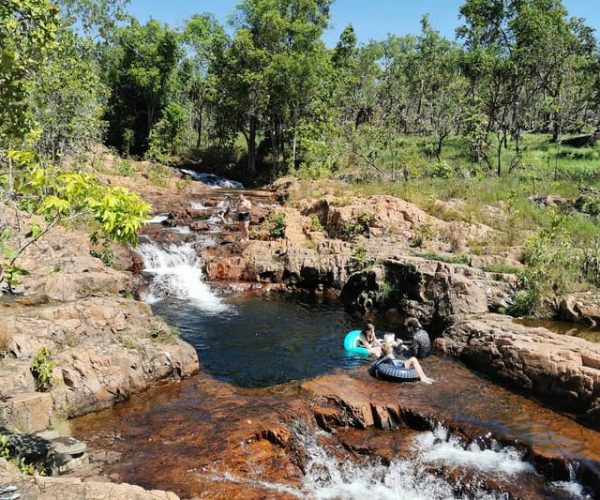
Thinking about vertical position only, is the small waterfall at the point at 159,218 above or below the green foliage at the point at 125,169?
below

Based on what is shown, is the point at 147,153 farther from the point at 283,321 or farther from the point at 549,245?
the point at 549,245

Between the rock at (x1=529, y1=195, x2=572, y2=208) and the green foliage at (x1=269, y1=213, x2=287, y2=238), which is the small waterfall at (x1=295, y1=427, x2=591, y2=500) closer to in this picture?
the green foliage at (x1=269, y1=213, x2=287, y2=238)

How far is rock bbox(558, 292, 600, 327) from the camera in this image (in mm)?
12094

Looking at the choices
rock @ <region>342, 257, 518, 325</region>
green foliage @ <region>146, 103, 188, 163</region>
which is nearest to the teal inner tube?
rock @ <region>342, 257, 518, 325</region>

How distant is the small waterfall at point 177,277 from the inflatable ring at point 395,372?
627 cm

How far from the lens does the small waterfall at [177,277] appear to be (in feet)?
53.0

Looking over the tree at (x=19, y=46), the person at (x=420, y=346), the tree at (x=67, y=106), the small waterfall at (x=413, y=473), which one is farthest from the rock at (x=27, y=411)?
the tree at (x=67, y=106)

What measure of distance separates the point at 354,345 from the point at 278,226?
29.6ft

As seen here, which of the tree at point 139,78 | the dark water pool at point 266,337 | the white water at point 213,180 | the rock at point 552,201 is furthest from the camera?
the tree at point 139,78

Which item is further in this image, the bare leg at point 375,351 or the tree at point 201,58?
the tree at point 201,58

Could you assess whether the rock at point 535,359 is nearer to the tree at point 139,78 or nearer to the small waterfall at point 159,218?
the small waterfall at point 159,218

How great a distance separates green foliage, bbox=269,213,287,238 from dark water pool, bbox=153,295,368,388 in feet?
12.9

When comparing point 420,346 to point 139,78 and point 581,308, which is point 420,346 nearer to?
point 581,308

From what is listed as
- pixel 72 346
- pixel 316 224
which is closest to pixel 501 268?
pixel 316 224
